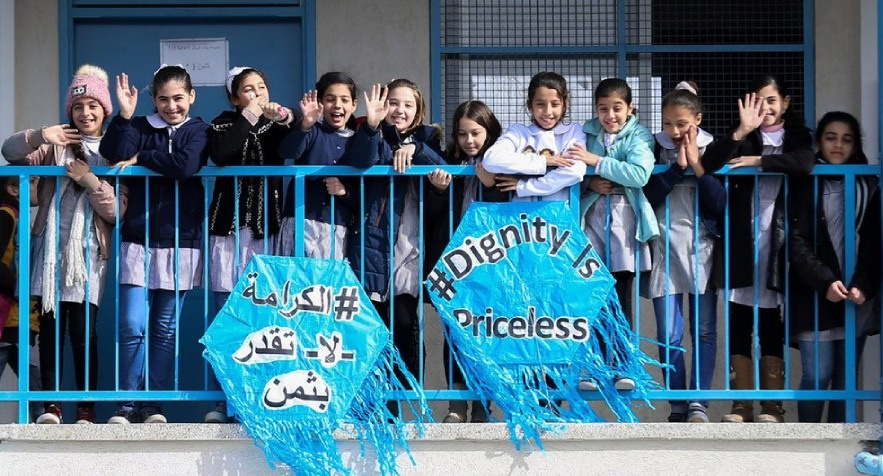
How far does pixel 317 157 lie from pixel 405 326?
878 mm

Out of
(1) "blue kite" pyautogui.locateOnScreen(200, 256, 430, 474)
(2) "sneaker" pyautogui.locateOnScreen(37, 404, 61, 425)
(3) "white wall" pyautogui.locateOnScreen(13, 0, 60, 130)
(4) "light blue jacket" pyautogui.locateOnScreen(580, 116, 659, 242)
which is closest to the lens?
(1) "blue kite" pyautogui.locateOnScreen(200, 256, 430, 474)

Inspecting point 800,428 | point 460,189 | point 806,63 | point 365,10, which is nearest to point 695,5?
point 806,63

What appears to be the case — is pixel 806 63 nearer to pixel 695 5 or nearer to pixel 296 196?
pixel 695 5

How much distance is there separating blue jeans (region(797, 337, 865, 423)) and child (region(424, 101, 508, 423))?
4.88ft

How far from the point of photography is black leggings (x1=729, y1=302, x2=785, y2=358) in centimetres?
683

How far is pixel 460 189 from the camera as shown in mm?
6848

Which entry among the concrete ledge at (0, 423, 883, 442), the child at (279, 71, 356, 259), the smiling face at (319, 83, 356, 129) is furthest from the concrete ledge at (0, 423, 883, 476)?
the smiling face at (319, 83, 356, 129)

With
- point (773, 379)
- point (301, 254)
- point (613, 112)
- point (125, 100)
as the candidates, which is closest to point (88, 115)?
point (125, 100)

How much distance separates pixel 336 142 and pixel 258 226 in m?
0.53

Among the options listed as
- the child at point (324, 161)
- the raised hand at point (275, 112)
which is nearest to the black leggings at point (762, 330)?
the child at point (324, 161)

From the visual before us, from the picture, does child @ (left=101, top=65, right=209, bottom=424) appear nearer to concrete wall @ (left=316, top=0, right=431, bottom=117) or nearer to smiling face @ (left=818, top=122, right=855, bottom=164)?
concrete wall @ (left=316, top=0, right=431, bottom=117)

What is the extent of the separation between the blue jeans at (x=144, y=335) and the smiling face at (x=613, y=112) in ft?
6.94

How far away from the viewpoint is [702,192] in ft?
21.4

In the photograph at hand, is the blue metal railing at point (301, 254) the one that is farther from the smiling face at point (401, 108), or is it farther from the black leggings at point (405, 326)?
the smiling face at point (401, 108)
